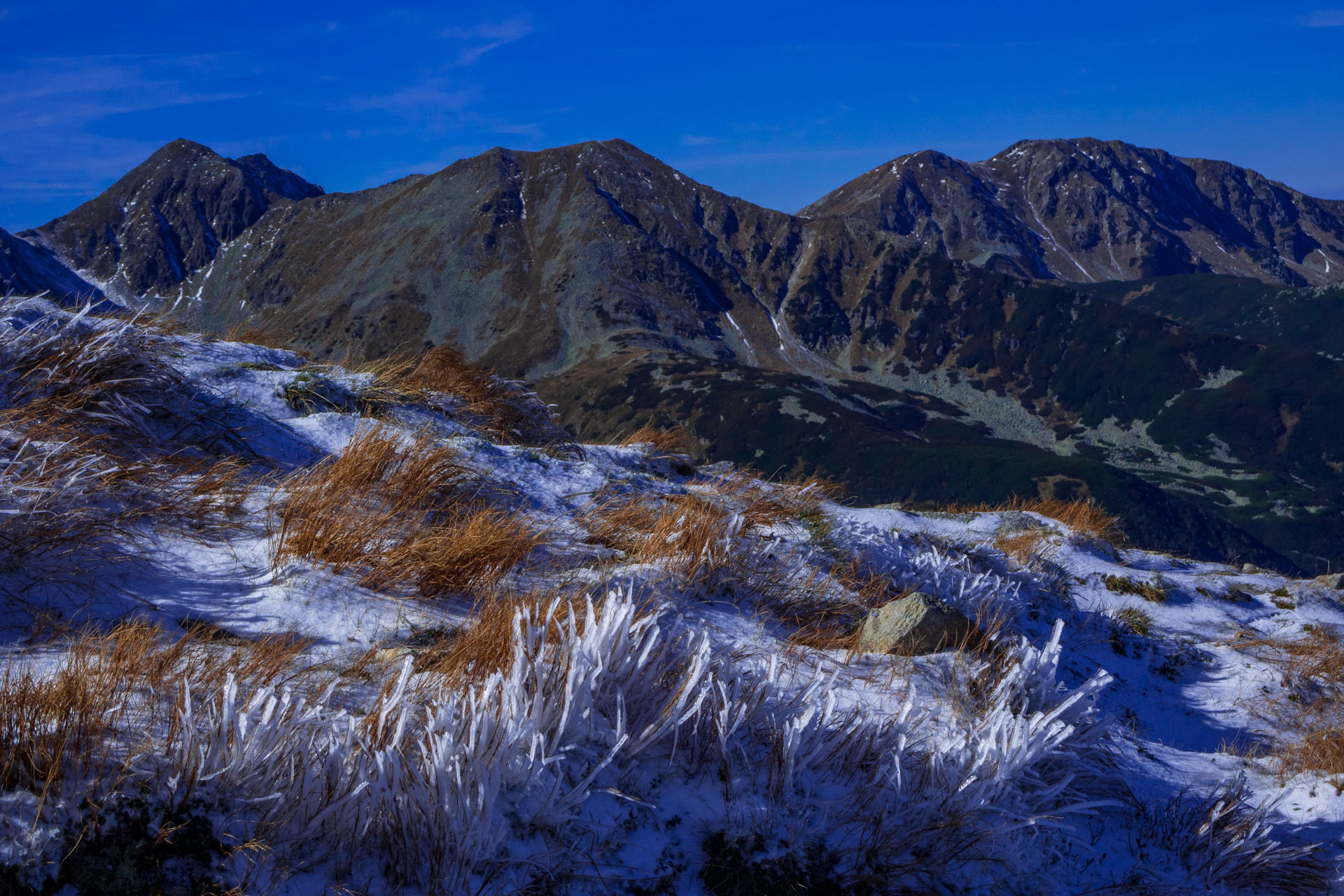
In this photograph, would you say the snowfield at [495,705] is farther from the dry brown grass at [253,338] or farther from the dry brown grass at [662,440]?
the dry brown grass at [662,440]

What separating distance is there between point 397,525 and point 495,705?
7.29 feet

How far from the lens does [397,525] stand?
14.5 ft

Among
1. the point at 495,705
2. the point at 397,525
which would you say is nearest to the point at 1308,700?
the point at 495,705

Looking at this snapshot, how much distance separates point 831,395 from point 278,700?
15030 cm

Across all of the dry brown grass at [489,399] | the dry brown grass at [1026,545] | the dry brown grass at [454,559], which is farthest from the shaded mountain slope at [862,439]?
the dry brown grass at [454,559]

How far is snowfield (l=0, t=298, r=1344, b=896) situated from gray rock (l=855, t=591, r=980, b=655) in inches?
6.5

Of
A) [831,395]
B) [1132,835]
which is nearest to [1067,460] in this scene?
[831,395]

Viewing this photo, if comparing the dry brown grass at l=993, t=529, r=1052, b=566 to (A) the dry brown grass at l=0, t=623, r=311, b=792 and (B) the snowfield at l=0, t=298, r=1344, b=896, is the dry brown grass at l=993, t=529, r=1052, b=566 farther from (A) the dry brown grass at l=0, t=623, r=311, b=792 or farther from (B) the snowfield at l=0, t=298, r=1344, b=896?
(A) the dry brown grass at l=0, t=623, r=311, b=792

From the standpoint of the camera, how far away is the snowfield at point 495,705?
7.14 feet

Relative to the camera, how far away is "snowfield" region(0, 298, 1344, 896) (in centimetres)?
218

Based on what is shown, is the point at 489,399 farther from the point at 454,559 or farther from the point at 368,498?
the point at 454,559

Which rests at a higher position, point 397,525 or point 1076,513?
point 397,525

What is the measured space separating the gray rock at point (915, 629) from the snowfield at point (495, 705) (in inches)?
6.5

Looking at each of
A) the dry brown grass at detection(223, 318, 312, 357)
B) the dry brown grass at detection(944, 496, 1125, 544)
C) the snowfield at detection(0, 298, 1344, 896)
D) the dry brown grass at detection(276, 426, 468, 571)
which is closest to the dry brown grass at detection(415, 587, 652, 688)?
the snowfield at detection(0, 298, 1344, 896)
